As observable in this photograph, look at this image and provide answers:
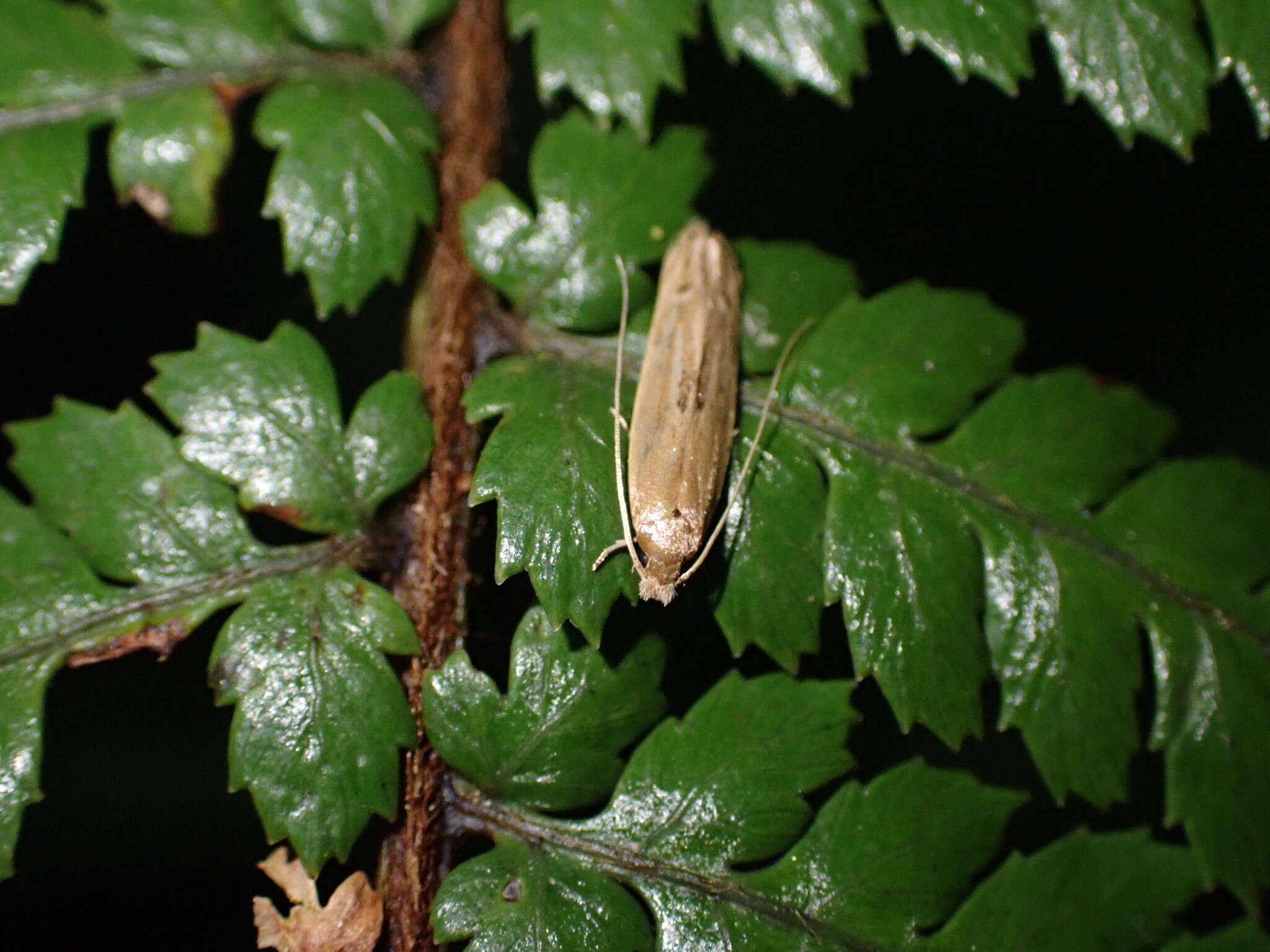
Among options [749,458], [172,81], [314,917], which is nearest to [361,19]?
[172,81]

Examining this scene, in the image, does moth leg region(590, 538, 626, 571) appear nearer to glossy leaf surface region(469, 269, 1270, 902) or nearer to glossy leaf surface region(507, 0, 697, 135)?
glossy leaf surface region(469, 269, 1270, 902)

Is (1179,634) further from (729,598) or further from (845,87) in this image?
(845,87)

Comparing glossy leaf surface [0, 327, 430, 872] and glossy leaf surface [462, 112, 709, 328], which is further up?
glossy leaf surface [462, 112, 709, 328]

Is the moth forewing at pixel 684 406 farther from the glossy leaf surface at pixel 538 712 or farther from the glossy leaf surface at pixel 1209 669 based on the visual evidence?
the glossy leaf surface at pixel 1209 669

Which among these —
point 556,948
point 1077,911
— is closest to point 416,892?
point 556,948

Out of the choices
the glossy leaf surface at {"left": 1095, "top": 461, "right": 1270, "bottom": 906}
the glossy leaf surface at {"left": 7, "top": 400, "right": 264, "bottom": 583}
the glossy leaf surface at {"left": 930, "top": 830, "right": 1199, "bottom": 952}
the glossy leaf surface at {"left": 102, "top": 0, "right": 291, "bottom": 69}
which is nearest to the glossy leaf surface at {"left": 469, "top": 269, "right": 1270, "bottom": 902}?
the glossy leaf surface at {"left": 1095, "top": 461, "right": 1270, "bottom": 906}

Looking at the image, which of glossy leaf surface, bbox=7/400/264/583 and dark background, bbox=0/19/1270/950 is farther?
dark background, bbox=0/19/1270/950

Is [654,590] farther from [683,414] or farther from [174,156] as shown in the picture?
[174,156]
